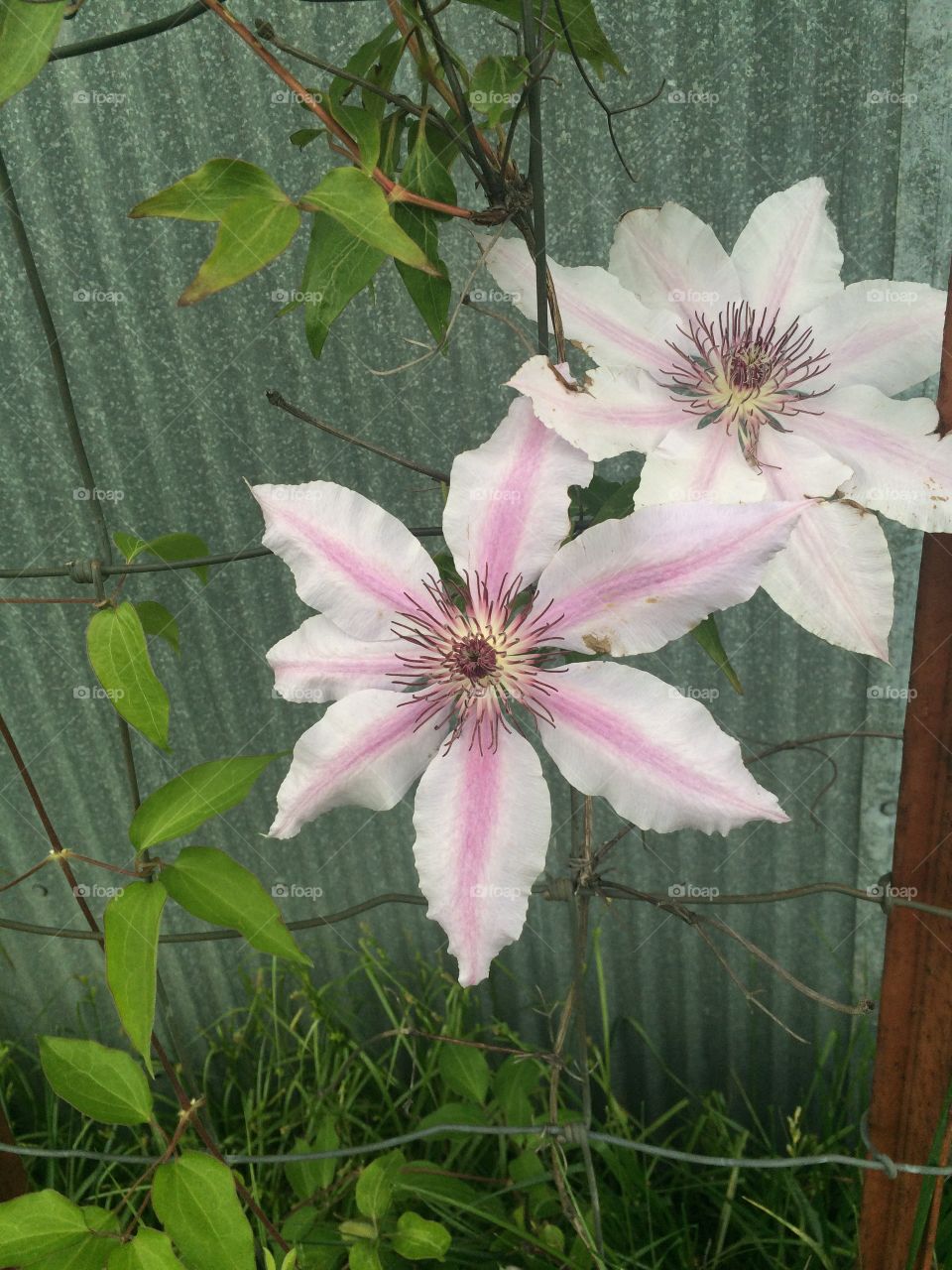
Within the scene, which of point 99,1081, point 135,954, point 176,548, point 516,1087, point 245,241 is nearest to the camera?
point 245,241

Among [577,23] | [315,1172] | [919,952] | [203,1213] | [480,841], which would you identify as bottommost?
[315,1172]

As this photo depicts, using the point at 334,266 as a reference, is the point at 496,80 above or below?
above

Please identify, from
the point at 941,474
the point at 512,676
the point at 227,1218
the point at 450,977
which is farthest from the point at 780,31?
the point at 450,977

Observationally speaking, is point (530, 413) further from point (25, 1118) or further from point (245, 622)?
point (25, 1118)

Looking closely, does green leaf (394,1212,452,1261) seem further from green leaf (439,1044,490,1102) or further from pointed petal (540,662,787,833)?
pointed petal (540,662,787,833)

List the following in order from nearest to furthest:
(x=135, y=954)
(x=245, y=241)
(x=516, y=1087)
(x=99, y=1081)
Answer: (x=245, y=241), (x=135, y=954), (x=99, y=1081), (x=516, y=1087)

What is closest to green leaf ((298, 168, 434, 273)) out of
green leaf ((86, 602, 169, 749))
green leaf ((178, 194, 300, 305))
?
green leaf ((178, 194, 300, 305))

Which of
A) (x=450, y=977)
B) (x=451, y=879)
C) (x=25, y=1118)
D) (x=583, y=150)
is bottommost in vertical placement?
(x=25, y=1118)

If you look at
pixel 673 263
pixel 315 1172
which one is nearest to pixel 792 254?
pixel 673 263

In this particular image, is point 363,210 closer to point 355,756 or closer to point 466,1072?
point 355,756
